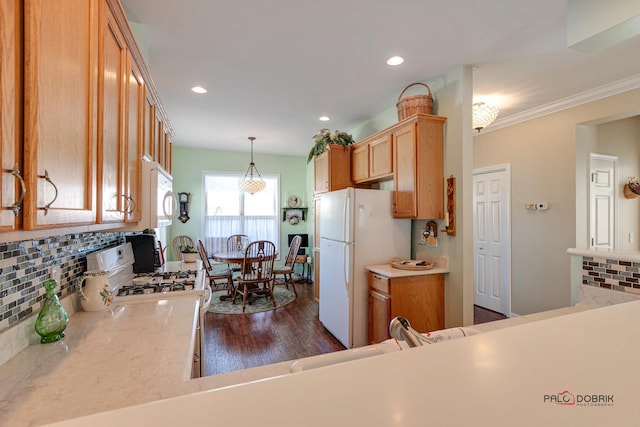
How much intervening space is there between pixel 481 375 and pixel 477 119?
3.07 meters

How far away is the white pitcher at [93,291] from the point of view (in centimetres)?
145

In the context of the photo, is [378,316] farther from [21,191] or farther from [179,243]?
[179,243]

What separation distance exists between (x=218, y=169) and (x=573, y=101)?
17.9 feet

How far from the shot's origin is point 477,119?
292 centimetres

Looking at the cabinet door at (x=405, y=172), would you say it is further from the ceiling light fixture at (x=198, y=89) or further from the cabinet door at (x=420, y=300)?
the ceiling light fixture at (x=198, y=89)

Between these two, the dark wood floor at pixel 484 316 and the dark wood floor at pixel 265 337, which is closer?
the dark wood floor at pixel 265 337

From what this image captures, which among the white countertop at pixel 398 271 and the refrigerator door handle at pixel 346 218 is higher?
the refrigerator door handle at pixel 346 218

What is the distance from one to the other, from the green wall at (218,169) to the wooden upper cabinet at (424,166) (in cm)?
368

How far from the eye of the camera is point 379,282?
2664 mm

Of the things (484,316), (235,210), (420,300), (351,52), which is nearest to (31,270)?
(351,52)

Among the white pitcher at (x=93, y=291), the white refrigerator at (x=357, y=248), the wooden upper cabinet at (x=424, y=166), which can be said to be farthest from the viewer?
the white refrigerator at (x=357, y=248)

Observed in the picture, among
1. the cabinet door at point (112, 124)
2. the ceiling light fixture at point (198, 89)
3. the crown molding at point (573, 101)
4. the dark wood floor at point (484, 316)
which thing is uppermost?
the ceiling light fixture at point (198, 89)

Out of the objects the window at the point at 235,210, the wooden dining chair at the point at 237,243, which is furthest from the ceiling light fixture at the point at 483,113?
the wooden dining chair at the point at 237,243

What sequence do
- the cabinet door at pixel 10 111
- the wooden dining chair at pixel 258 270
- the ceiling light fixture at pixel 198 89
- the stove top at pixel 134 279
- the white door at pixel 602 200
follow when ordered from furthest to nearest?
the wooden dining chair at pixel 258 270
the white door at pixel 602 200
the ceiling light fixture at pixel 198 89
the stove top at pixel 134 279
the cabinet door at pixel 10 111
